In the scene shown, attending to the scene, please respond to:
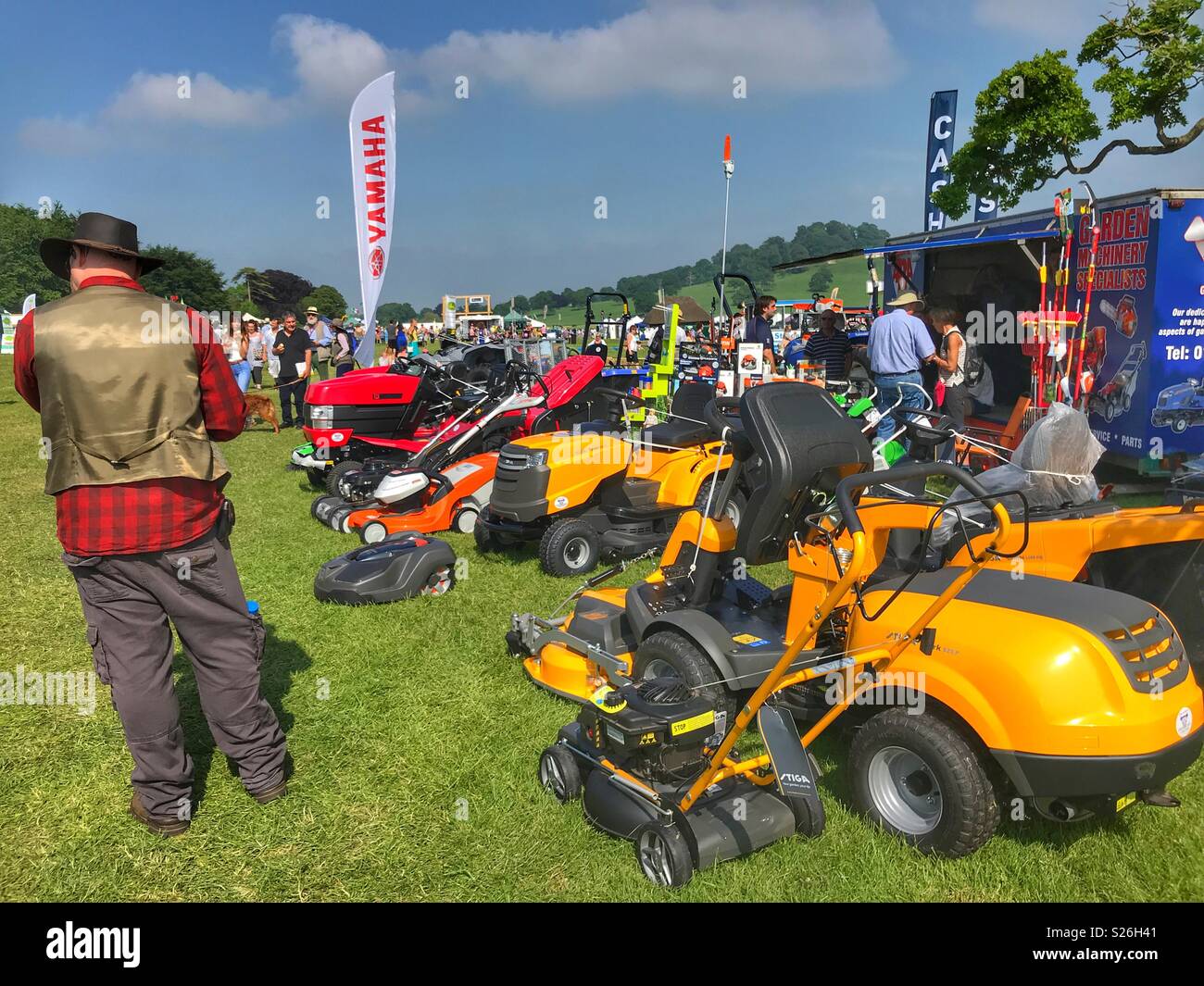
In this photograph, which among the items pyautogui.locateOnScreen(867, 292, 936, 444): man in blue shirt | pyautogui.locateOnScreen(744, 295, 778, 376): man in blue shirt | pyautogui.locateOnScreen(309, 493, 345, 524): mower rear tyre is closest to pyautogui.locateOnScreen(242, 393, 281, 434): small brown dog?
pyautogui.locateOnScreen(309, 493, 345, 524): mower rear tyre

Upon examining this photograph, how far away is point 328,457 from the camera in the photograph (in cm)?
950

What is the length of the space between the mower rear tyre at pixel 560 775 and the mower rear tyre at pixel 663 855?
458 millimetres

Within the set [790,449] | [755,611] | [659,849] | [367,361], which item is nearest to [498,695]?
[755,611]

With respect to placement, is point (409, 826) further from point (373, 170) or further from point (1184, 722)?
point (373, 170)

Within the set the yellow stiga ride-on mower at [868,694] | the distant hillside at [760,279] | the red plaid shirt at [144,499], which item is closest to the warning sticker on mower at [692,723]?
the yellow stiga ride-on mower at [868,694]

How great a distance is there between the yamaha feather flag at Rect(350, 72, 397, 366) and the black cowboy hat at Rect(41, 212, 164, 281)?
8.43 m

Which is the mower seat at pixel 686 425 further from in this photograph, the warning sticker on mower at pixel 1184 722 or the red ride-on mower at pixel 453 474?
the warning sticker on mower at pixel 1184 722

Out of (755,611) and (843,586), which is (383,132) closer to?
(755,611)

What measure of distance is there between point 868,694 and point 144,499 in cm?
278

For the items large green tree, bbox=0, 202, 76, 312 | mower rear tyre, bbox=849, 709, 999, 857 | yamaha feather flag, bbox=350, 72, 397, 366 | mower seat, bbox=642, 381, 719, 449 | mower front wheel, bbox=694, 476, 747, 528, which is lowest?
mower rear tyre, bbox=849, 709, 999, 857

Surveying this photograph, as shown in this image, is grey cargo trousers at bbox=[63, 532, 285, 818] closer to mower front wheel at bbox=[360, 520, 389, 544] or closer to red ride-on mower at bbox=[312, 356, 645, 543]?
mower front wheel at bbox=[360, 520, 389, 544]

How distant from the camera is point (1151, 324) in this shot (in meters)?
8.53

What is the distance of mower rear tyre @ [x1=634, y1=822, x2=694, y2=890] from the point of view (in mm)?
2855
